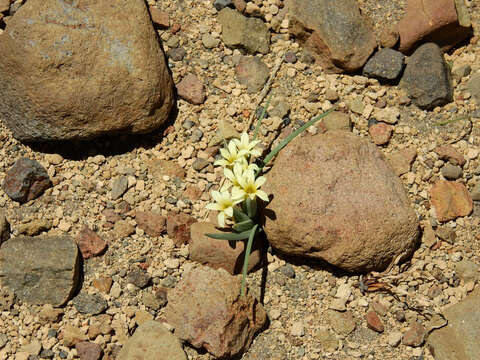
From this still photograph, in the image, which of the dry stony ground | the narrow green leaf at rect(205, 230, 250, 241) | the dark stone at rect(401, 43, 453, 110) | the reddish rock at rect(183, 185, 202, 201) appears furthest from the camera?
the dark stone at rect(401, 43, 453, 110)

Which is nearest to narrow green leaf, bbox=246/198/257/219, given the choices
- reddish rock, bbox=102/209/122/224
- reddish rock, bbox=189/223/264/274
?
reddish rock, bbox=189/223/264/274

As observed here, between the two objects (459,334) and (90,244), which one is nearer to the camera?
(459,334)

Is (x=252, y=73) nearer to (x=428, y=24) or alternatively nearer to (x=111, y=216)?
(x=428, y=24)

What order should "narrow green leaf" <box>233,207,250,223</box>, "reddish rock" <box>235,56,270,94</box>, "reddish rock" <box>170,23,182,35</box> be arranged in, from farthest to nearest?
"reddish rock" <box>170,23,182,35</box>
"reddish rock" <box>235,56,270,94</box>
"narrow green leaf" <box>233,207,250,223</box>

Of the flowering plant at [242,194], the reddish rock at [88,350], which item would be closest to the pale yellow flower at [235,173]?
the flowering plant at [242,194]

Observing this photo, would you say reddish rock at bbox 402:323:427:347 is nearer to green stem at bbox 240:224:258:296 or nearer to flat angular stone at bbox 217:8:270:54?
green stem at bbox 240:224:258:296

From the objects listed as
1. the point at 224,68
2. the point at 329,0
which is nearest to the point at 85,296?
the point at 224,68

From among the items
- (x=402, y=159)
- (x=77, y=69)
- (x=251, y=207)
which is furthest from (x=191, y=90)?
(x=402, y=159)
